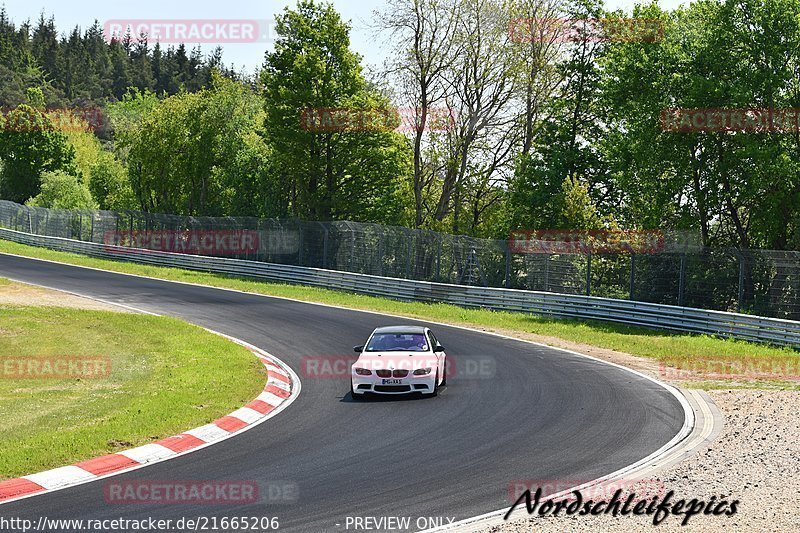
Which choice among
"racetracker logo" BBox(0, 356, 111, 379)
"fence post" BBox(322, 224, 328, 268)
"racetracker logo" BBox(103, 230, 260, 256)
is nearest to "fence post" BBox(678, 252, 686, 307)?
"fence post" BBox(322, 224, 328, 268)

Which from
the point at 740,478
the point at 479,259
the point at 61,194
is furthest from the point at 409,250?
the point at 61,194

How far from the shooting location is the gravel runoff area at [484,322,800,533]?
29.7 ft

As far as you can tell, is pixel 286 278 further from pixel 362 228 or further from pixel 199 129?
pixel 199 129

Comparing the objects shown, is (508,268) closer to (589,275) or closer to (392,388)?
(589,275)

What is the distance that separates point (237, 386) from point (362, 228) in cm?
2134

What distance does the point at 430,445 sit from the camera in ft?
42.2

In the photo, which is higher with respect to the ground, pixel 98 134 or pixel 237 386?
pixel 98 134

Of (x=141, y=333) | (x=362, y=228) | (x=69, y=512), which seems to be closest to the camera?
(x=69, y=512)

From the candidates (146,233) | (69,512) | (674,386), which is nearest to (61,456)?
(69,512)

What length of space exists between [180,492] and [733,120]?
89.2ft

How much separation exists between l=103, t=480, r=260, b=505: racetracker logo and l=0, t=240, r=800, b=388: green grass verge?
38.8ft

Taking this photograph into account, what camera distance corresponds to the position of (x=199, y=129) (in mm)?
67250

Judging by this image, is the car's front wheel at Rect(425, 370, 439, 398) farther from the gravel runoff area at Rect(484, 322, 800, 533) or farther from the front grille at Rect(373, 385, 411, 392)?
the gravel runoff area at Rect(484, 322, 800, 533)

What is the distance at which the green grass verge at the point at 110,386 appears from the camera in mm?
12609
